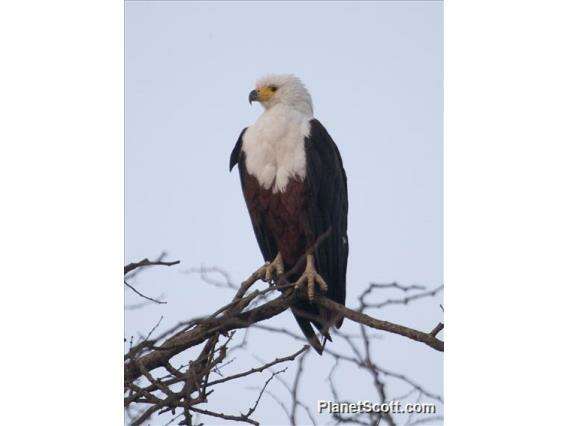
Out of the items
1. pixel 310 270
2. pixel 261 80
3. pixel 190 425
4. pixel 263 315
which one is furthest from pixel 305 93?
pixel 190 425

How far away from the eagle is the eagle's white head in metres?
Result: 0.08

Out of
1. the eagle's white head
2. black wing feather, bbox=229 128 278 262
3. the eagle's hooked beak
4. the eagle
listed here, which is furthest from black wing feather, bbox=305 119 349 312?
the eagle's hooked beak

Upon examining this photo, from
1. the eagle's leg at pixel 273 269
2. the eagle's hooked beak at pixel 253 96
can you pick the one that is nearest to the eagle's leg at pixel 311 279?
the eagle's leg at pixel 273 269

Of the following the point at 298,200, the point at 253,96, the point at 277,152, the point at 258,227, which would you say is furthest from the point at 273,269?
the point at 253,96

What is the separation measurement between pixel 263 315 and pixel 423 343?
1032mm

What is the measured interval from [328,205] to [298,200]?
0.83 ft

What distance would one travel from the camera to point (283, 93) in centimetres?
612

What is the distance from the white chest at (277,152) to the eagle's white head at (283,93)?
26 centimetres

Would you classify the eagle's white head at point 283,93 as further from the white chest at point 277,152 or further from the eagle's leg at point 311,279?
the eagle's leg at point 311,279

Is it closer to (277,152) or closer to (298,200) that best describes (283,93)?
(277,152)

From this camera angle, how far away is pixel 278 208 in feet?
18.7

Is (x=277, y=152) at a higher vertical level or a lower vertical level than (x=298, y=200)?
higher

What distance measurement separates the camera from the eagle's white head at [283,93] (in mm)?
6094

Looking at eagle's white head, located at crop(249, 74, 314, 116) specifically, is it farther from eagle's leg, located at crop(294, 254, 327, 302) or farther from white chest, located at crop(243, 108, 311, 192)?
eagle's leg, located at crop(294, 254, 327, 302)
